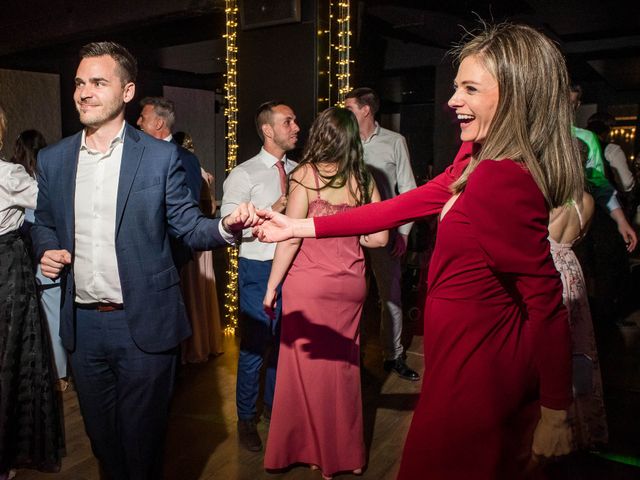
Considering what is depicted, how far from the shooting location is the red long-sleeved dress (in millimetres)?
1225

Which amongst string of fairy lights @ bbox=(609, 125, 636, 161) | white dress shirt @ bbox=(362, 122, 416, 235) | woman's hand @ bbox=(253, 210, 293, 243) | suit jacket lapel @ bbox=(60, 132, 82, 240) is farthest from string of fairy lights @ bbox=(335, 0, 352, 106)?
string of fairy lights @ bbox=(609, 125, 636, 161)

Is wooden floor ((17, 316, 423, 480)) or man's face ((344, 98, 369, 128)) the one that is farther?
man's face ((344, 98, 369, 128))

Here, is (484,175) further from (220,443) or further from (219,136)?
(219,136)

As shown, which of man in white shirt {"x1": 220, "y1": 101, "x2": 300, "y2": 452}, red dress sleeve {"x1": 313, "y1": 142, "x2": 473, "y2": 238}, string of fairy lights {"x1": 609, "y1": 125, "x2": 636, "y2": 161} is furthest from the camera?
string of fairy lights {"x1": 609, "y1": 125, "x2": 636, "y2": 161}

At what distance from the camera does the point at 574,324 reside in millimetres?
2766

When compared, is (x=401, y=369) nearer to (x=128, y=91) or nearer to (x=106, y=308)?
(x=106, y=308)

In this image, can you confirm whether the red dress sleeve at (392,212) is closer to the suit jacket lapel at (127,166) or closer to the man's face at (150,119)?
the suit jacket lapel at (127,166)

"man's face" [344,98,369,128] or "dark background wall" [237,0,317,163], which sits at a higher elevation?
"dark background wall" [237,0,317,163]

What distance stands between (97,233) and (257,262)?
48.9 inches

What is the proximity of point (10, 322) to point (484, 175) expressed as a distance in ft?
7.53

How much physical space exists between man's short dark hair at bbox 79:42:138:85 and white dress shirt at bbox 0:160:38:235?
0.80m

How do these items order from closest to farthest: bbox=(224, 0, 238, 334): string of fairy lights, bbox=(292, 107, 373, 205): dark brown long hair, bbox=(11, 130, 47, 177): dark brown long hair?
bbox=(292, 107, 373, 205): dark brown long hair
bbox=(11, 130, 47, 177): dark brown long hair
bbox=(224, 0, 238, 334): string of fairy lights

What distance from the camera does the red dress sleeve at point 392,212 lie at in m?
1.65

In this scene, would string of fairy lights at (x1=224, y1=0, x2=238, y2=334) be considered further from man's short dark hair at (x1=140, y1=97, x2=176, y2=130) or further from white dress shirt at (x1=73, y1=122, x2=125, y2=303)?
white dress shirt at (x1=73, y1=122, x2=125, y2=303)
